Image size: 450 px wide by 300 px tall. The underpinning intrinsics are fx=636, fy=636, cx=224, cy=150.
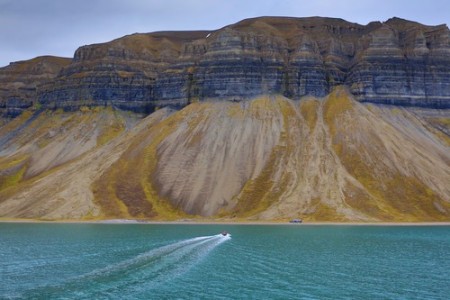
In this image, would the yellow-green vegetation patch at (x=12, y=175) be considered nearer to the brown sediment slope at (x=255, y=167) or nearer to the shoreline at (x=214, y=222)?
the brown sediment slope at (x=255, y=167)

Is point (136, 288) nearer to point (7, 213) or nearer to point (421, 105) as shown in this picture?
point (7, 213)

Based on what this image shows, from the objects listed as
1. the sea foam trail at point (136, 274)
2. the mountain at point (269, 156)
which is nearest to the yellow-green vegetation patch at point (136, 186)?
the mountain at point (269, 156)

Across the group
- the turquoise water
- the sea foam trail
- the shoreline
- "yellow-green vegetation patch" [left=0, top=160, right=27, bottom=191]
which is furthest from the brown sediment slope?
the sea foam trail

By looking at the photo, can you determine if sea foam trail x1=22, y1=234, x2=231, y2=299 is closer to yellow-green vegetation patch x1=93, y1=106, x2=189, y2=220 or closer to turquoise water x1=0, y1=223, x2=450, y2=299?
turquoise water x1=0, y1=223, x2=450, y2=299

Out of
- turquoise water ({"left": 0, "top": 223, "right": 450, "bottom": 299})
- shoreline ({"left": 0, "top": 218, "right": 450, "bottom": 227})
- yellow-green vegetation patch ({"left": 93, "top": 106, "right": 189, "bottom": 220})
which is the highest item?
yellow-green vegetation patch ({"left": 93, "top": 106, "right": 189, "bottom": 220})

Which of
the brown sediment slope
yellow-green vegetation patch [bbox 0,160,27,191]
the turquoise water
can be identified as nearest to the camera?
the turquoise water

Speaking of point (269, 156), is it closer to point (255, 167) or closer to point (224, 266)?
point (255, 167)
